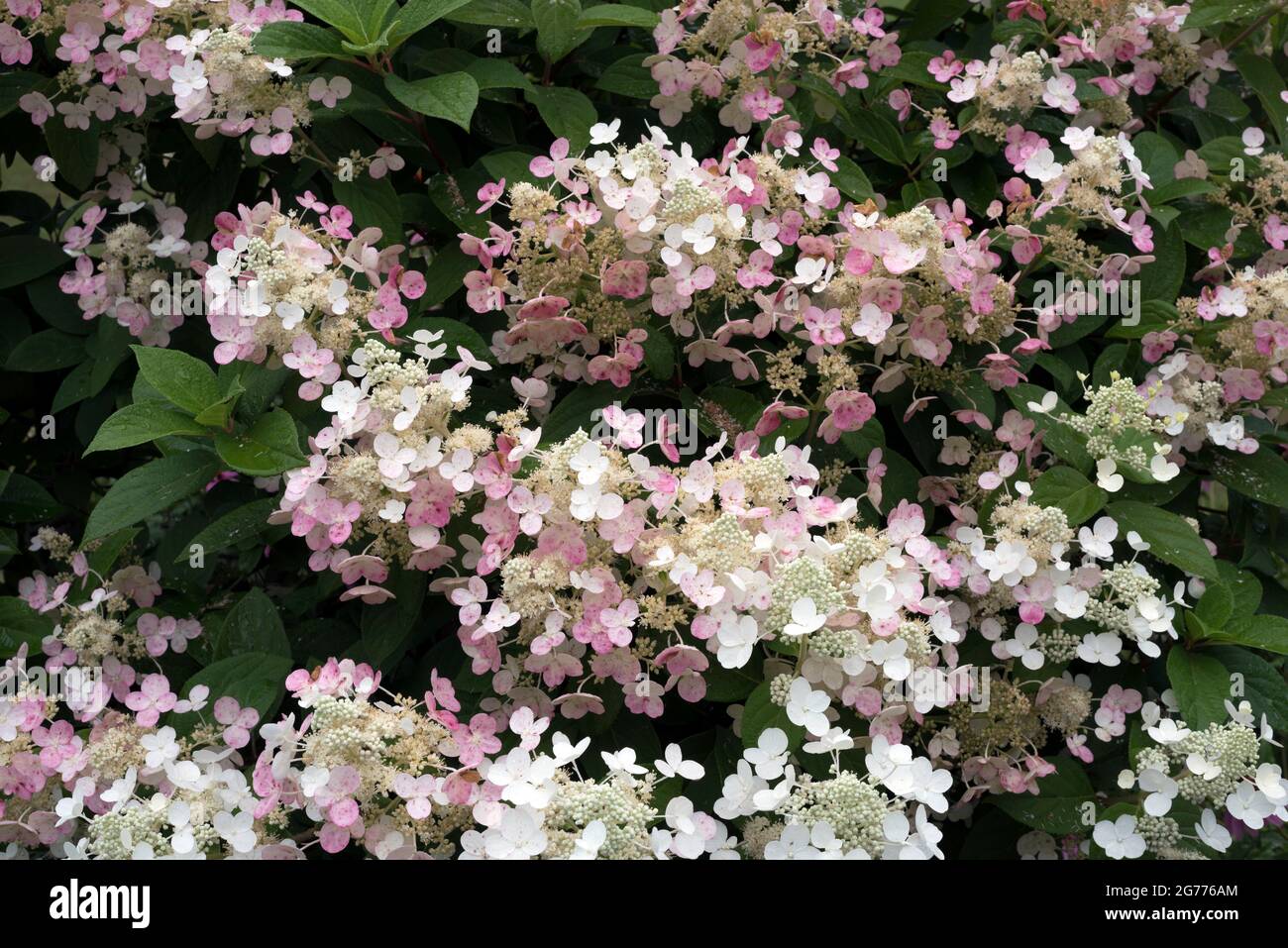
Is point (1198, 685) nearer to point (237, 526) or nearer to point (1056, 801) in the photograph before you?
point (1056, 801)

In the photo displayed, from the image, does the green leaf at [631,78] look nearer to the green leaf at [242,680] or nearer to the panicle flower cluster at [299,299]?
the panicle flower cluster at [299,299]

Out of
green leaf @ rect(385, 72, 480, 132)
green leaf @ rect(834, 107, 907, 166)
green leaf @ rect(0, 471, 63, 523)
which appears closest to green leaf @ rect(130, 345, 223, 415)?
green leaf @ rect(385, 72, 480, 132)

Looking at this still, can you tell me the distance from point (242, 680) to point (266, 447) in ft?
1.31

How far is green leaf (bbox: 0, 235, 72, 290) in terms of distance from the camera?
2.77 metres

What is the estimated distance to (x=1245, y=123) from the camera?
308 centimetres

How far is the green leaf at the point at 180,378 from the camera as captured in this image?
2033 millimetres

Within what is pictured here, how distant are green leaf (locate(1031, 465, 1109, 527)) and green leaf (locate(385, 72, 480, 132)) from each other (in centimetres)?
116

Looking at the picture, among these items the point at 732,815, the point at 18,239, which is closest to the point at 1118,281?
the point at 732,815

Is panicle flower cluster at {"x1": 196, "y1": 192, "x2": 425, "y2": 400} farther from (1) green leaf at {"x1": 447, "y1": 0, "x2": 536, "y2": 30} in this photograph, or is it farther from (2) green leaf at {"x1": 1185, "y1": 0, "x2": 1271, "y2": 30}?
(2) green leaf at {"x1": 1185, "y1": 0, "x2": 1271, "y2": 30}

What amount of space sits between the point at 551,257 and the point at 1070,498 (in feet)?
3.21

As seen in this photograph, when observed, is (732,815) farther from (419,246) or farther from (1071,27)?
(1071,27)

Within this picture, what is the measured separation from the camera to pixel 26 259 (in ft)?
9.16

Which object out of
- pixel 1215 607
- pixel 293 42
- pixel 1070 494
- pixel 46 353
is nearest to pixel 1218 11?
pixel 1070 494

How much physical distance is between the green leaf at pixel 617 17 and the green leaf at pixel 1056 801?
1499 millimetres
